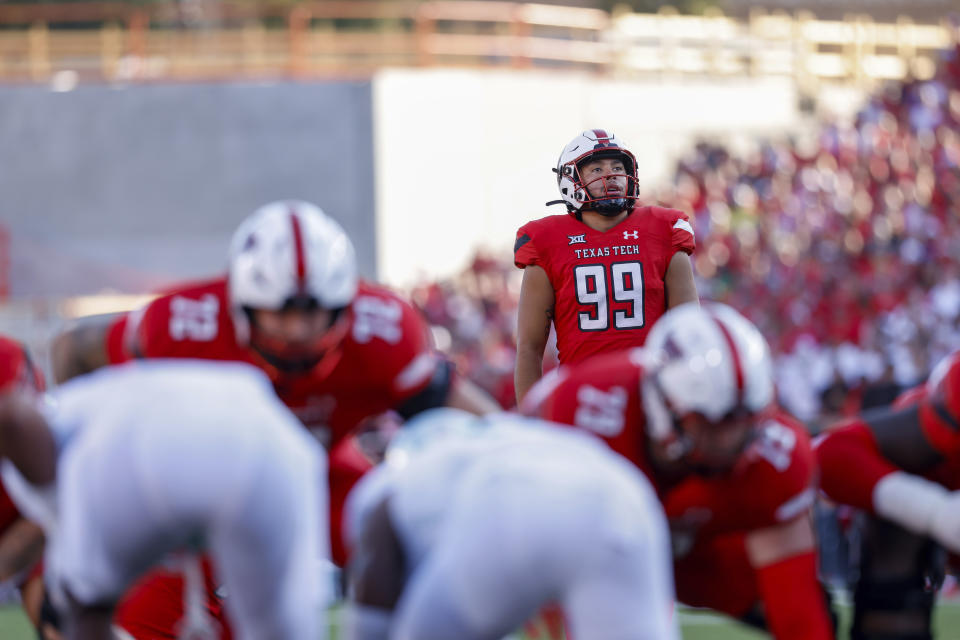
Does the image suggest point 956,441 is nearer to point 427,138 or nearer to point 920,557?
point 920,557

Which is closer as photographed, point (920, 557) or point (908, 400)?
point (920, 557)

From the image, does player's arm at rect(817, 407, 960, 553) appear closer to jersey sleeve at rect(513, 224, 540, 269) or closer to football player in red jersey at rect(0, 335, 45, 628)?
jersey sleeve at rect(513, 224, 540, 269)

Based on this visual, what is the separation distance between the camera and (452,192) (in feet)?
66.2

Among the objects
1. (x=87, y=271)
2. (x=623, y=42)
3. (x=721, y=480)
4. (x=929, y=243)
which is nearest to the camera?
(x=721, y=480)

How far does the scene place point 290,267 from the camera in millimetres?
4059

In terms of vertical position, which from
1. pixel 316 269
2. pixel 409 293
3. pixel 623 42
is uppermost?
pixel 623 42

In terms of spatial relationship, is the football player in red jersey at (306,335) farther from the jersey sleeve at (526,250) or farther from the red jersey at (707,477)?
the jersey sleeve at (526,250)

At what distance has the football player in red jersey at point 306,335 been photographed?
13.5 ft

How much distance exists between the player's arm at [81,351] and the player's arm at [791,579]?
2.27m

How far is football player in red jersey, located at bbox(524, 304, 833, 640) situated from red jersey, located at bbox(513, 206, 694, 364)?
190cm

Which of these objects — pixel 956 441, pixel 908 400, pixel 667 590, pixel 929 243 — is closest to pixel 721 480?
pixel 667 590

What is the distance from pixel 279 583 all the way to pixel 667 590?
0.91 m

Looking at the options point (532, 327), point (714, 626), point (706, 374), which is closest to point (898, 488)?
point (706, 374)

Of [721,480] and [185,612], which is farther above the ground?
[721,480]
